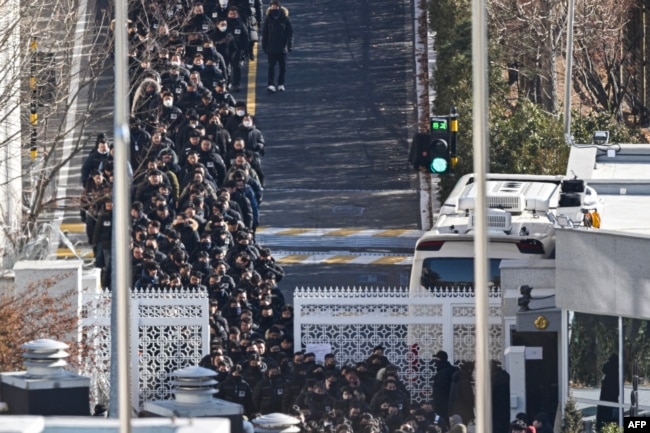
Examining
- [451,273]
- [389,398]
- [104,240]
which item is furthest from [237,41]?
[389,398]

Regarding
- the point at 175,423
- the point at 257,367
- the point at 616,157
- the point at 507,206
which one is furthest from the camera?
the point at 616,157

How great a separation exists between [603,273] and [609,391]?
1202 millimetres

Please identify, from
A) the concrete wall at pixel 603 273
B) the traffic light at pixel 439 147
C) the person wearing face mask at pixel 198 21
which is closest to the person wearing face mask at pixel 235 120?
the person wearing face mask at pixel 198 21

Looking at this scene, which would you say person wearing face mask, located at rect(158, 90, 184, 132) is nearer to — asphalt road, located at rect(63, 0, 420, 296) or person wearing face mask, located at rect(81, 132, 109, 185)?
asphalt road, located at rect(63, 0, 420, 296)

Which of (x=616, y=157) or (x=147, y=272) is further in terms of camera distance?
(x=616, y=157)

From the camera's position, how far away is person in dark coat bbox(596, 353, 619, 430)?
65.2 ft

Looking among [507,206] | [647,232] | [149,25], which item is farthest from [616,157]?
[149,25]

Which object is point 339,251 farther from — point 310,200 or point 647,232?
point 647,232

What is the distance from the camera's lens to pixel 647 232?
20391 millimetres

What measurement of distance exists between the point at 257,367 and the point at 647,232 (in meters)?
4.52

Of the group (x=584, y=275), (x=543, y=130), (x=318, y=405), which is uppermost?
(x=543, y=130)

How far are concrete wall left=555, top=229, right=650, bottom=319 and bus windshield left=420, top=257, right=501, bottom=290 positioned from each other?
2.30m

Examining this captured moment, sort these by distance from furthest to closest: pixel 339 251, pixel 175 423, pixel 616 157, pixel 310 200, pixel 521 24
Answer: pixel 521 24, pixel 310 200, pixel 339 251, pixel 616 157, pixel 175 423

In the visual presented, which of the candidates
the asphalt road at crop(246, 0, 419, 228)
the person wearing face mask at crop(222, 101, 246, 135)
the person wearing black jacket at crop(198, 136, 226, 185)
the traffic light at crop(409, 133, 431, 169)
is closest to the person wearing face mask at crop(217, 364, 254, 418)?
the traffic light at crop(409, 133, 431, 169)
